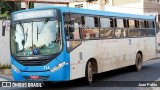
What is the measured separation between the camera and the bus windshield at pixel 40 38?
11.0 m

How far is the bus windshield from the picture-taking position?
434 inches

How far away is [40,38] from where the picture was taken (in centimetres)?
1109

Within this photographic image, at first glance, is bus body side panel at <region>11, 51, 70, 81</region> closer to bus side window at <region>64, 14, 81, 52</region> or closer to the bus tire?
bus side window at <region>64, 14, 81, 52</region>

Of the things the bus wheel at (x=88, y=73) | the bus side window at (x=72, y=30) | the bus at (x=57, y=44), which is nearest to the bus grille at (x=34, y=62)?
the bus at (x=57, y=44)

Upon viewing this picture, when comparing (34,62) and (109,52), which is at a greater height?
(34,62)

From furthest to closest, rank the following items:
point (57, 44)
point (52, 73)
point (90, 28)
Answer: point (90, 28) → point (57, 44) → point (52, 73)

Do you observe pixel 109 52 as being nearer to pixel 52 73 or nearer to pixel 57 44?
pixel 57 44

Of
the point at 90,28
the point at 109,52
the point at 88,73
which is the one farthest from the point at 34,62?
the point at 109,52

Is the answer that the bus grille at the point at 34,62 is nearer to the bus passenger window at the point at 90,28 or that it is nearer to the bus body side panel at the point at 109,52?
the bus body side panel at the point at 109,52

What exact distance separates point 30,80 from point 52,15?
208 centimetres

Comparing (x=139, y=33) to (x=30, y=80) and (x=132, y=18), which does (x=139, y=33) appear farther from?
(x=30, y=80)

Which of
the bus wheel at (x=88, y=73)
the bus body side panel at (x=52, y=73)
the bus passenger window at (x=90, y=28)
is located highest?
the bus passenger window at (x=90, y=28)

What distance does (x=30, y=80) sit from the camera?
11.3 metres

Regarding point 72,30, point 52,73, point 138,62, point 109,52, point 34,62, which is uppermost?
point 72,30
